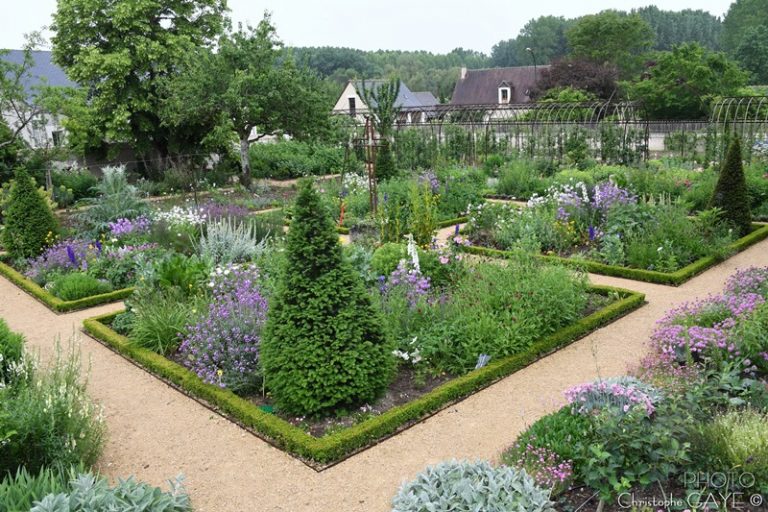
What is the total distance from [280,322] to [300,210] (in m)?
0.91

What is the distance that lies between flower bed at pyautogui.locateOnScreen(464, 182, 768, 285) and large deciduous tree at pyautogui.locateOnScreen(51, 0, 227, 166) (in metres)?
14.0

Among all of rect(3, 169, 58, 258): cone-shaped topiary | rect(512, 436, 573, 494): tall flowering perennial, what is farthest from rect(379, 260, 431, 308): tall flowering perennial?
rect(3, 169, 58, 258): cone-shaped topiary

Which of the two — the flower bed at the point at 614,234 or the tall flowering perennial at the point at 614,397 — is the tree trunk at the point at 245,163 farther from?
the tall flowering perennial at the point at 614,397

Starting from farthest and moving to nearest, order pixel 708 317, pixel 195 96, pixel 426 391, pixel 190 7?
pixel 190 7, pixel 195 96, pixel 708 317, pixel 426 391

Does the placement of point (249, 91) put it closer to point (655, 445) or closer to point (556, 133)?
point (556, 133)

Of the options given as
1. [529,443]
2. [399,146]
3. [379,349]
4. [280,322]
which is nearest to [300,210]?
[280,322]

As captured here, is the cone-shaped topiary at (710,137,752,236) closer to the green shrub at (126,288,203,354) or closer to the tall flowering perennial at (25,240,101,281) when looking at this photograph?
the green shrub at (126,288,203,354)

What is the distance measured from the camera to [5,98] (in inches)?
621

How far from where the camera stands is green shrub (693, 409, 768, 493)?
3764mm

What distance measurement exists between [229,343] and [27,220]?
282 inches

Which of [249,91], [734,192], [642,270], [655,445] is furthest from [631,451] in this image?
[249,91]

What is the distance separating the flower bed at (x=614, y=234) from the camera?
9.35 meters

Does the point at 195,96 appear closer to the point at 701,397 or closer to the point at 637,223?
the point at 637,223

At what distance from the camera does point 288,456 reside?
4918 mm
